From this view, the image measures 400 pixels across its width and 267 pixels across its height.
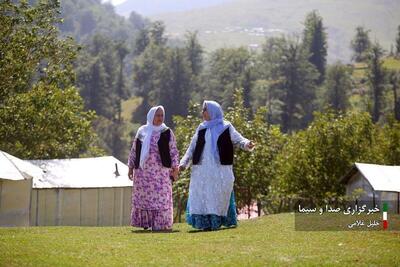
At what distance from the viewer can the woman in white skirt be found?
41.9 feet

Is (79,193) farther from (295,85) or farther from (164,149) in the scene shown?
(295,85)

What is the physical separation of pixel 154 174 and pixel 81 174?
1212cm

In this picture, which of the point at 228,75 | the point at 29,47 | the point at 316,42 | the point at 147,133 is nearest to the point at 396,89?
the point at 228,75

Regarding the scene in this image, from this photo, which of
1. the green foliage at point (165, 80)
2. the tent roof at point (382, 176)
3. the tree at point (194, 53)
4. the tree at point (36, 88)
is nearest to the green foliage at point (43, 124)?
the tree at point (36, 88)

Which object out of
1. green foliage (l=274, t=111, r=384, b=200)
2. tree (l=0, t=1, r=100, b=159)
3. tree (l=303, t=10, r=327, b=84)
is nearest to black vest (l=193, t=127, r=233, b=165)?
tree (l=0, t=1, r=100, b=159)

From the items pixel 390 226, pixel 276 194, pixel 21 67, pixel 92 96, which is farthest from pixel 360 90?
pixel 390 226

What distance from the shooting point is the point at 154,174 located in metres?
13.3

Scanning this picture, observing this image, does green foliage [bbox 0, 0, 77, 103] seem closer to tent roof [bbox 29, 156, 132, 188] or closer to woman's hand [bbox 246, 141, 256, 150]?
tent roof [bbox 29, 156, 132, 188]

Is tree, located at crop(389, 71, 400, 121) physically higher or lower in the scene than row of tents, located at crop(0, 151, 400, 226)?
higher

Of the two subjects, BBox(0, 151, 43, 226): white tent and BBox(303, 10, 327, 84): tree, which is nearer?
BBox(0, 151, 43, 226): white tent

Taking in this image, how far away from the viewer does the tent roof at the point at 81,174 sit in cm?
2417

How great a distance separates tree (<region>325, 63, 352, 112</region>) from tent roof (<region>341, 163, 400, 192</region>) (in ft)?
237

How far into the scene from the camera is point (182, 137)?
3297 cm

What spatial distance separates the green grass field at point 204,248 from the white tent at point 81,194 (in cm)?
1175
